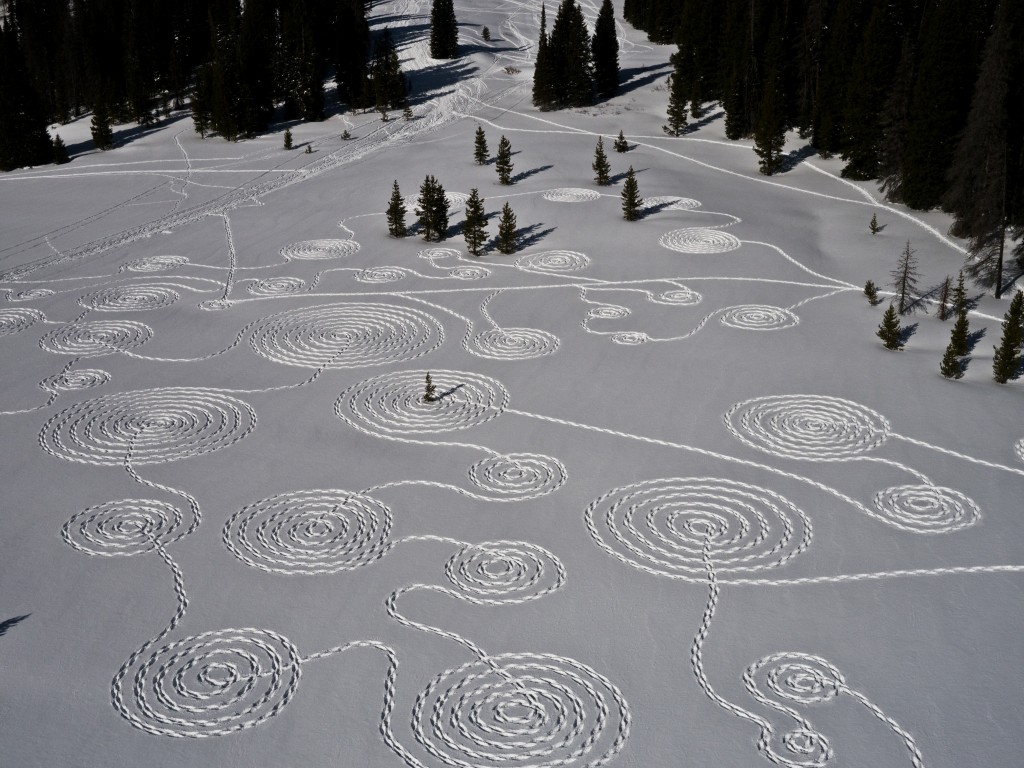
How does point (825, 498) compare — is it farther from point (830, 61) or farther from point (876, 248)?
point (830, 61)

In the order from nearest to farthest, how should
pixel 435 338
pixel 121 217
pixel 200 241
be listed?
pixel 435 338 → pixel 200 241 → pixel 121 217

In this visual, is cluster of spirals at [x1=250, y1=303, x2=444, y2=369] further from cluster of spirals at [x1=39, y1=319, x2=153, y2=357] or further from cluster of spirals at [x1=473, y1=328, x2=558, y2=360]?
cluster of spirals at [x1=39, y1=319, x2=153, y2=357]

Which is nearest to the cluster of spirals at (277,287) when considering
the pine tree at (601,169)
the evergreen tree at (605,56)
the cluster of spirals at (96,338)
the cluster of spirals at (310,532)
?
the cluster of spirals at (96,338)

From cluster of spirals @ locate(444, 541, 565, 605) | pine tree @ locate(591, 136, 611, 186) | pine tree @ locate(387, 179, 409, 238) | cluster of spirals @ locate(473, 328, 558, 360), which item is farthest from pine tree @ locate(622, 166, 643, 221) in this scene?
cluster of spirals @ locate(444, 541, 565, 605)

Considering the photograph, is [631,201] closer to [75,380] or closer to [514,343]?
[514,343]

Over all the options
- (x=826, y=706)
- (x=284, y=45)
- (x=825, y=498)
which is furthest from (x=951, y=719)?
(x=284, y=45)

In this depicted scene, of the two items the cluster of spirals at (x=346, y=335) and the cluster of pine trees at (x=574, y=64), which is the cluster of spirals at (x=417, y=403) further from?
the cluster of pine trees at (x=574, y=64)
